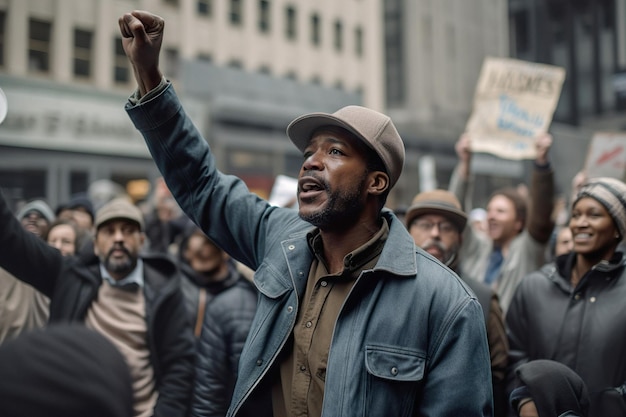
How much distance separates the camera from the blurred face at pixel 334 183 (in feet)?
8.33

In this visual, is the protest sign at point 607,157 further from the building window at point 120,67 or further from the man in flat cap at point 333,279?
the building window at point 120,67

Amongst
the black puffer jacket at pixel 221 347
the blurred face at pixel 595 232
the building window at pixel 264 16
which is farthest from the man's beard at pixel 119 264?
the building window at pixel 264 16

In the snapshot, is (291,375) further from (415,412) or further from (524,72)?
(524,72)

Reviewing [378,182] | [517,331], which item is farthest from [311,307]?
[517,331]

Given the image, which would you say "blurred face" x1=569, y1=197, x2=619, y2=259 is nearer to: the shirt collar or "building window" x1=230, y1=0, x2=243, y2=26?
the shirt collar

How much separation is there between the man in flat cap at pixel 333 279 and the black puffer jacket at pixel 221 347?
155 cm

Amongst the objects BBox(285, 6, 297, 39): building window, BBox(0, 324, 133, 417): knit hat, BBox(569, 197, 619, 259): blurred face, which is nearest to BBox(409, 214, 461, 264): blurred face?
BBox(569, 197, 619, 259): blurred face

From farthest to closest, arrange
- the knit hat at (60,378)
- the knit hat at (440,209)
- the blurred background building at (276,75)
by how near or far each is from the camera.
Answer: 1. the blurred background building at (276,75)
2. the knit hat at (440,209)
3. the knit hat at (60,378)

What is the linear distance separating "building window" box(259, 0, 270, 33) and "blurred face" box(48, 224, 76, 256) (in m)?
26.0

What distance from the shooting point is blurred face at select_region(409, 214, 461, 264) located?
4.16m

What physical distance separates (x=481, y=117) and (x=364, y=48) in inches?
1119

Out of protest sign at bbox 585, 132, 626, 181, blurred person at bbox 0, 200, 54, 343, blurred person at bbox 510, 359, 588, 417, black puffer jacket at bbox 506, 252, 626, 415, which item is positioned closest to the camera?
blurred person at bbox 510, 359, 588, 417

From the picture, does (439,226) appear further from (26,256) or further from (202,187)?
(26,256)

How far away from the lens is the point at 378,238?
8.41 ft
